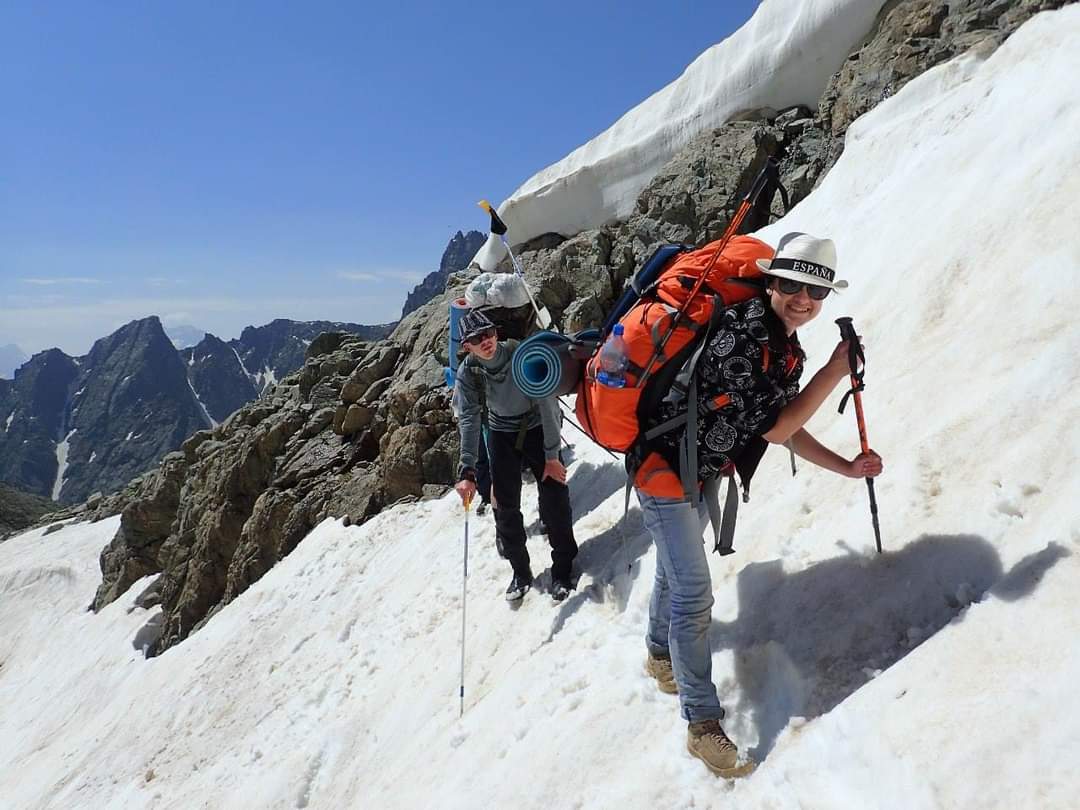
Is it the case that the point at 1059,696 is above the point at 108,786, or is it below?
above

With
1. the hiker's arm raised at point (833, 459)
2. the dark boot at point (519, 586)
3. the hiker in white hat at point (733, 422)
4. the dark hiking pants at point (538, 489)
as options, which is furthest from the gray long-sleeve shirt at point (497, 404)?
the hiker's arm raised at point (833, 459)

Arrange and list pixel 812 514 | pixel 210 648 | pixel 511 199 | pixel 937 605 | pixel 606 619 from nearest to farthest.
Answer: pixel 937 605 < pixel 812 514 < pixel 606 619 < pixel 210 648 < pixel 511 199

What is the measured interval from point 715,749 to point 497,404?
4.08 meters

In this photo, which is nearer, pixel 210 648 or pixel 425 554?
pixel 425 554

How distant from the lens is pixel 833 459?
12.4 feet

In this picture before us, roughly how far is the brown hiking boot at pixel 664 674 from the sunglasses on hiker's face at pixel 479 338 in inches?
121

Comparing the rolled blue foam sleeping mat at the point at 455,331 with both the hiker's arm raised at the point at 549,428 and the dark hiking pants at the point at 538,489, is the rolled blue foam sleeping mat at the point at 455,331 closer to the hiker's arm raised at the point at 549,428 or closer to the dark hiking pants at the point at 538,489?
the dark hiking pants at the point at 538,489

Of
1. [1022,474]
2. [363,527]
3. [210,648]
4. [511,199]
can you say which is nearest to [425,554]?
[363,527]

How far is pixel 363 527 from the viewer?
15.0m

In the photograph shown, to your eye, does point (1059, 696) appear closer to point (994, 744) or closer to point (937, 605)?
point (994, 744)

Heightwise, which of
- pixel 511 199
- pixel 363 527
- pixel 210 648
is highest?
pixel 511 199

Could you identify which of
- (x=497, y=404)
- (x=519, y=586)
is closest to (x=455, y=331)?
(x=497, y=404)

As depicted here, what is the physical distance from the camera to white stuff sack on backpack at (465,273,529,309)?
24.9 ft

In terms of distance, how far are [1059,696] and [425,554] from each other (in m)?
9.93
